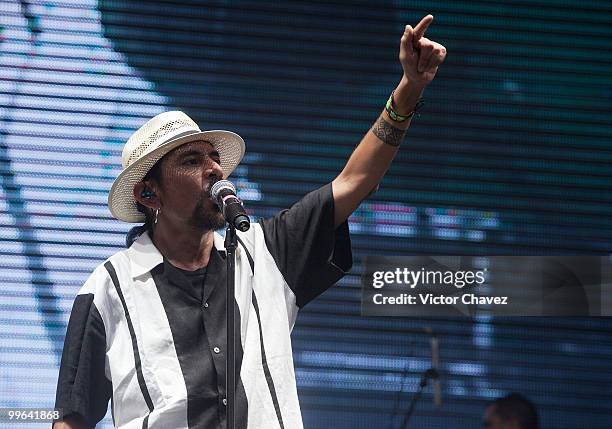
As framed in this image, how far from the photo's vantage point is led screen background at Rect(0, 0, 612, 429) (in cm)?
455

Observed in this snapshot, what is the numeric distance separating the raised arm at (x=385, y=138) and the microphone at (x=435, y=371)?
72.6 inches

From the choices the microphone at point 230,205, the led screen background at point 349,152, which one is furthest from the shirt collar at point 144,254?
the led screen background at point 349,152

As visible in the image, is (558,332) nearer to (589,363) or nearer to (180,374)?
(589,363)

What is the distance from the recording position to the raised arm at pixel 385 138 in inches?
106

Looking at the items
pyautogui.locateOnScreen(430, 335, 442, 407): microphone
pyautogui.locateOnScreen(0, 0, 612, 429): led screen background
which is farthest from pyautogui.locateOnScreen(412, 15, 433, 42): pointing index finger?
pyautogui.locateOnScreen(430, 335, 442, 407): microphone

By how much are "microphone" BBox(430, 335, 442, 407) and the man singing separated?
1.74 m

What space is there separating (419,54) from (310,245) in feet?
1.92

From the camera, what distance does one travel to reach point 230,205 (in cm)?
242

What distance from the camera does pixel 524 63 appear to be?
15.9ft

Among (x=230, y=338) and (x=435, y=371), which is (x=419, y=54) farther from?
(x=435, y=371)

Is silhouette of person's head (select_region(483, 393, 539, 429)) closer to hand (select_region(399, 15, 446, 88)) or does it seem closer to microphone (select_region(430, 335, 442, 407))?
microphone (select_region(430, 335, 442, 407))

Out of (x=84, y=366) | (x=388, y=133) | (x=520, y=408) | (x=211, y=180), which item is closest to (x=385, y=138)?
(x=388, y=133)

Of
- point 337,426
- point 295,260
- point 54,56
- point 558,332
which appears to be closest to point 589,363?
point 558,332

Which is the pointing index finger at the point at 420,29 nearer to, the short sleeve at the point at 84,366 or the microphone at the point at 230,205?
the microphone at the point at 230,205
